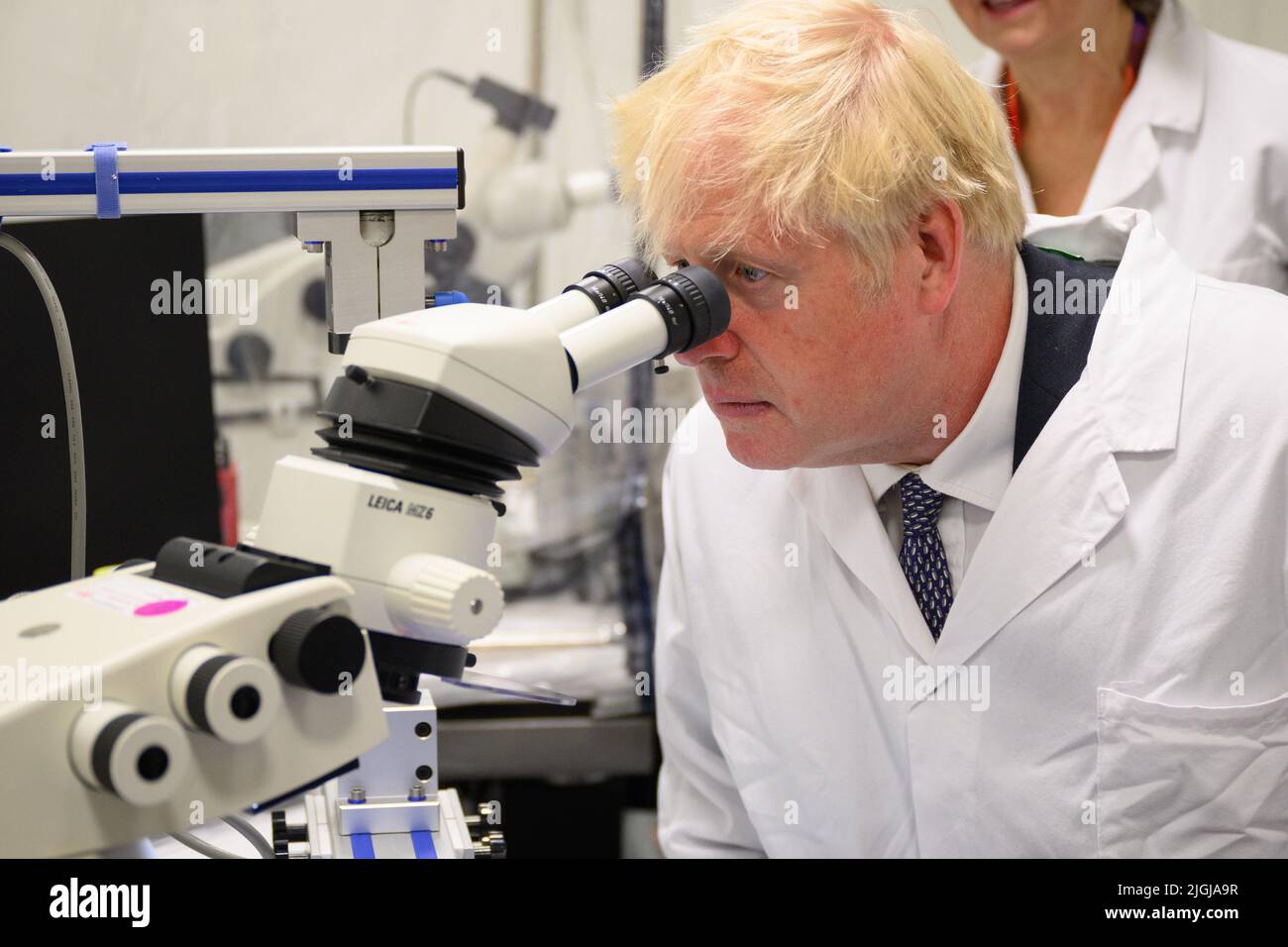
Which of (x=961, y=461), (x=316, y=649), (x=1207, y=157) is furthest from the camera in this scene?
(x=1207, y=157)

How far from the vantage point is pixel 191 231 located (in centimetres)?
142

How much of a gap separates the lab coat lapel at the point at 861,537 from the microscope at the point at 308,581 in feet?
1.46

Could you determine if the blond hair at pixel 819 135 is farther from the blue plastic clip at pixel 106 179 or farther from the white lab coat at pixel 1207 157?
the white lab coat at pixel 1207 157

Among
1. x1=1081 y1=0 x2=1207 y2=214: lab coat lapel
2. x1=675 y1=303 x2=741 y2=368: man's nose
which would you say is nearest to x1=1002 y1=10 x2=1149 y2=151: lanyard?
x1=1081 y1=0 x2=1207 y2=214: lab coat lapel

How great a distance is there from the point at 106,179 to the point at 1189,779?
0.98 meters

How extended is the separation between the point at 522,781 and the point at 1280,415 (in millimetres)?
1277

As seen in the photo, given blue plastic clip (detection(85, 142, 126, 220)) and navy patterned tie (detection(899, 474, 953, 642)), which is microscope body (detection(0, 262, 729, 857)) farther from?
navy patterned tie (detection(899, 474, 953, 642))

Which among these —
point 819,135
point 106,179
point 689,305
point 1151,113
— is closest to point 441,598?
point 689,305

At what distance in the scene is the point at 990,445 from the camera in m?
1.20

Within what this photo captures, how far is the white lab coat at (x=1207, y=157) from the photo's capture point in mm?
1896

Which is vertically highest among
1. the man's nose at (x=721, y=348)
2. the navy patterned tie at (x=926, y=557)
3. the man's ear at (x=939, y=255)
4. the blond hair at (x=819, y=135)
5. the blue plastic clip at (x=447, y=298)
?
the blond hair at (x=819, y=135)

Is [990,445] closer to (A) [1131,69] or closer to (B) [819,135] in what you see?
(B) [819,135]

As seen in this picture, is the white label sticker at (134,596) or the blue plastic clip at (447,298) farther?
the blue plastic clip at (447,298)

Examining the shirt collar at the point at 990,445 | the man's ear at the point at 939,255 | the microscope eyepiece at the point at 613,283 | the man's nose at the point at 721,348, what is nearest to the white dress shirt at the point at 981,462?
the shirt collar at the point at 990,445
